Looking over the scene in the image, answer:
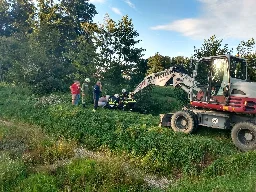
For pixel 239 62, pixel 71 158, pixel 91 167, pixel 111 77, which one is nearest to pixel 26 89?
pixel 111 77

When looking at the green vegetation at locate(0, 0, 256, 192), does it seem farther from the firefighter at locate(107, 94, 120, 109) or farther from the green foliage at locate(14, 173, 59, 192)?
the firefighter at locate(107, 94, 120, 109)

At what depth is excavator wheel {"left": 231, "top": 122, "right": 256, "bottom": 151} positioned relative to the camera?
10.3 meters

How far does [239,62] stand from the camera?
468 inches

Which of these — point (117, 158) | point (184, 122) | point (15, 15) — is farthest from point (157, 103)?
point (15, 15)

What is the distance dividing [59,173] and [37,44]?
20846 mm

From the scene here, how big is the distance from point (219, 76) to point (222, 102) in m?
1.09

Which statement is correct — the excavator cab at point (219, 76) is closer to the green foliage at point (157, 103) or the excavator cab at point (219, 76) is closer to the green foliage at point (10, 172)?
the green foliage at point (157, 103)

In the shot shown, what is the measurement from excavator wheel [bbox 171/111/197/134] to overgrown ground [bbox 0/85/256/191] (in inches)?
16.7

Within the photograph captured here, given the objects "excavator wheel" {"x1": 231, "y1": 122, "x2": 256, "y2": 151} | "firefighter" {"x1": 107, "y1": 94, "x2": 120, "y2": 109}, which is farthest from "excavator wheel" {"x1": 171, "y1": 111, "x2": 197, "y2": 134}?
"firefighter" {"x1": 107, "y1": 94, "x2": 120, "y2": 109}

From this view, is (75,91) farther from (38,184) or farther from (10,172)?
(38,184)

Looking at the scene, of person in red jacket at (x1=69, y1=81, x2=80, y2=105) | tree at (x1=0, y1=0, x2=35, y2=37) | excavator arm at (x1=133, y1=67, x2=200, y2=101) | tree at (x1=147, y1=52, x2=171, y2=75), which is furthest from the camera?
tree at (x1=0, y1=0, x2=35, y2=37)

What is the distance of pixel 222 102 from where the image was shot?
37.3ft

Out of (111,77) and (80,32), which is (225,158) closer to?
(111,77)

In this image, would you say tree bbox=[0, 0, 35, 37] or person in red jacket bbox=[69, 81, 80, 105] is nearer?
person in red jacket bbox=[69, 81, 80, 105]
